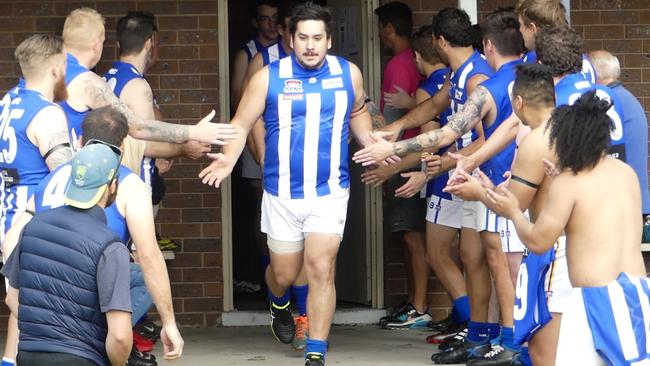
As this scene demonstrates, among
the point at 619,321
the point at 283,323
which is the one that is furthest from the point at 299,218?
the point at 619,321

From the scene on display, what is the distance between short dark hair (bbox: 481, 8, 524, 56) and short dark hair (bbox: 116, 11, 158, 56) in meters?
2.15

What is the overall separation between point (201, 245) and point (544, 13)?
330 centimetres

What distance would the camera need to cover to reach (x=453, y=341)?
8.52m

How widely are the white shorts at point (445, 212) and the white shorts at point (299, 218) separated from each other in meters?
1.03

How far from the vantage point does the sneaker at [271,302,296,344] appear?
28.5ft

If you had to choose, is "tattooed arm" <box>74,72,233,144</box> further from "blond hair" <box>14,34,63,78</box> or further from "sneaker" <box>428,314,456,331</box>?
"sneaker" <box>428,314,456,331</box>

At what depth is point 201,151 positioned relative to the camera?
7.59 m

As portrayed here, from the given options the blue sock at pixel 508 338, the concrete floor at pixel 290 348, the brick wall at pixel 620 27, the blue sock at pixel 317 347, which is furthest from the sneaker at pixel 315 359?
the brick wall at pixel 620 27

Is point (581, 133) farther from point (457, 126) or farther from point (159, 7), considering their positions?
point (159, 7)

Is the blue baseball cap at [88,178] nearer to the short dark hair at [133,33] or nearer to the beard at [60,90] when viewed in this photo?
the beard at [60,90]

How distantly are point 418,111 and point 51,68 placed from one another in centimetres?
273

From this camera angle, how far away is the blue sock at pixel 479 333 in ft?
26.9

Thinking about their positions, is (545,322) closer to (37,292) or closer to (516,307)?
(516,307)

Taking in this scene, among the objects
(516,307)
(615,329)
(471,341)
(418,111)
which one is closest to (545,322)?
(516,307)
